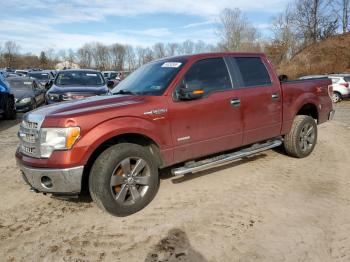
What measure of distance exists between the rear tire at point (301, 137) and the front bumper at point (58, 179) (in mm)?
3915

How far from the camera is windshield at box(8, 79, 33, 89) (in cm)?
1590

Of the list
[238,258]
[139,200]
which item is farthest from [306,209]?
[139,200]

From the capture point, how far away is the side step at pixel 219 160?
5041 millimetres

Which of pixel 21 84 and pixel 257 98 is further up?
pixel 21 84

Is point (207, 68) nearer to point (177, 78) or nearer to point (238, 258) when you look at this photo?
point (177, 78)

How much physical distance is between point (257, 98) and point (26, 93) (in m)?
11.8

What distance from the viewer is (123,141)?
188 inches

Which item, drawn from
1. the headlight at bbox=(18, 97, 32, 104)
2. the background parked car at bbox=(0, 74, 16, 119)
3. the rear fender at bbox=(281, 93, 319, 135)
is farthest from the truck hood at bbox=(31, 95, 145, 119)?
the headlight at bbox=(18, 97, 32, 104)

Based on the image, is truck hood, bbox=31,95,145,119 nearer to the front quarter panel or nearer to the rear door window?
the front quarter panel

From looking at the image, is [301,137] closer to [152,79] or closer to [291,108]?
[291,108]

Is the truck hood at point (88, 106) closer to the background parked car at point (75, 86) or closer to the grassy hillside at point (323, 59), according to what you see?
the background parked car at point (75, 86)

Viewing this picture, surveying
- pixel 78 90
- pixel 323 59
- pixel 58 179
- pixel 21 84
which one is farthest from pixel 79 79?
pixel 323 59

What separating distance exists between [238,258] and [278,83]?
11.7 ft

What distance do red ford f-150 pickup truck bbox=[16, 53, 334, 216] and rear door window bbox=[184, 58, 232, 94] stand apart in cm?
2
